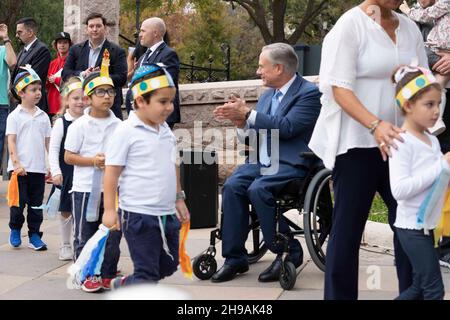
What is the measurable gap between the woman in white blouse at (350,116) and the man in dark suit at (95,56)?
432 centimetres

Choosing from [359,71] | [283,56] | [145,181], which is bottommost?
[145,181]

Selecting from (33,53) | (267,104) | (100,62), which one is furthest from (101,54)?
(267,104)

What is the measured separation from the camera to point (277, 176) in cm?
546

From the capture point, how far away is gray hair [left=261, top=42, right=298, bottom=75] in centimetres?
555

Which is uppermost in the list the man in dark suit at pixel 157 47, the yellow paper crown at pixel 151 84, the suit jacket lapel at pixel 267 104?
the man in dark suit at pixel 157 47

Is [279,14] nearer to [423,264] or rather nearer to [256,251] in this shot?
[256,251]

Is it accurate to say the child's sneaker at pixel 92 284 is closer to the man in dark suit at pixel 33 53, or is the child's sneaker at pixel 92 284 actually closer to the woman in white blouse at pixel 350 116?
the woman in white blouse at pixel 350 116

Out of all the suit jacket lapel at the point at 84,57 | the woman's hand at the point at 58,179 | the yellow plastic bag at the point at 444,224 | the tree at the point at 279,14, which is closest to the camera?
the yellow plastic bag at the point at 444,224

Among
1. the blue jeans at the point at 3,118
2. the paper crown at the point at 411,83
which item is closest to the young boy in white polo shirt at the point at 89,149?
the paper crown at the point at 411,83

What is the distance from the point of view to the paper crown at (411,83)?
372 centimetres

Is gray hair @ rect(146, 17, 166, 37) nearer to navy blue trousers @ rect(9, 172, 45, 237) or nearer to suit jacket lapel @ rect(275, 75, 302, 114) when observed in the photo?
navy blue trousers @ rect(9, 172, 45, 237)

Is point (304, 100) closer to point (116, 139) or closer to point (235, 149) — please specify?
point (116, 139)

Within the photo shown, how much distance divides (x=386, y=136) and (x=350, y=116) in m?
0.25
